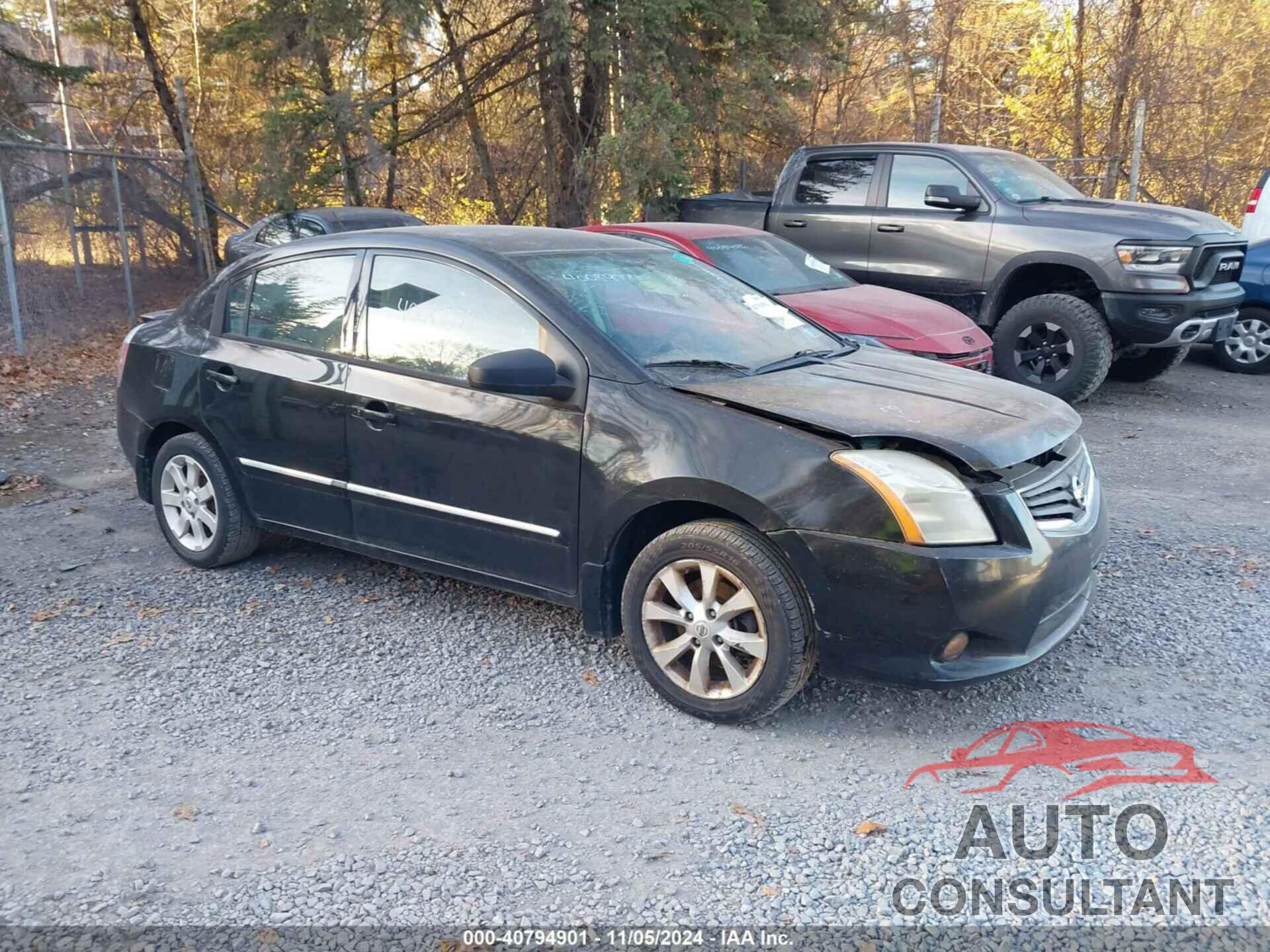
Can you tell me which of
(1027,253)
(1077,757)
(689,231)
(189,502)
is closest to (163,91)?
(689,231)

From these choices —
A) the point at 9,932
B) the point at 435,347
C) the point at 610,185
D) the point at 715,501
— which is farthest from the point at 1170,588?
the point at 610,185

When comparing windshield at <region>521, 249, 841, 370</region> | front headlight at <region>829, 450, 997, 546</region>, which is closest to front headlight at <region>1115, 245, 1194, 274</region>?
windshield at <region>521, 249, 841, 370</region>

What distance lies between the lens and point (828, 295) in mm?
7898

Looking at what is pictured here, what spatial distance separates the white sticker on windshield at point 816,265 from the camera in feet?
27.6

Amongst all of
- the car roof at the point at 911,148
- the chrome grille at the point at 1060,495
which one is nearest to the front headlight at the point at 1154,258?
the car roof at the point at 911,148

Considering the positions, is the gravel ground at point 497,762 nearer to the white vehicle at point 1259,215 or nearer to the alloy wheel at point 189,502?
the alloy wheel at point 189,502

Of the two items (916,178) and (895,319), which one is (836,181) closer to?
(916,178)

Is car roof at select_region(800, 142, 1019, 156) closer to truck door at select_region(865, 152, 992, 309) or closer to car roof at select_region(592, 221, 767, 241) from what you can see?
truck door at select_region(865, 152, 992, 309)

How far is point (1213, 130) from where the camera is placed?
16578mm

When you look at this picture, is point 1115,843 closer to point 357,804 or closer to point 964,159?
point 357,804

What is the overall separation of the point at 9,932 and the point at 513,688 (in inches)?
70.3

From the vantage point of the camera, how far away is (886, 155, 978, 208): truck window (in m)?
9.27

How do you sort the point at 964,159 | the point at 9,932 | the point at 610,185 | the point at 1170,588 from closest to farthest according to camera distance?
the point at 9,932
the point at 1170,588
the point at 964,159
the point at 610,185

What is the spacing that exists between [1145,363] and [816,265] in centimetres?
351
